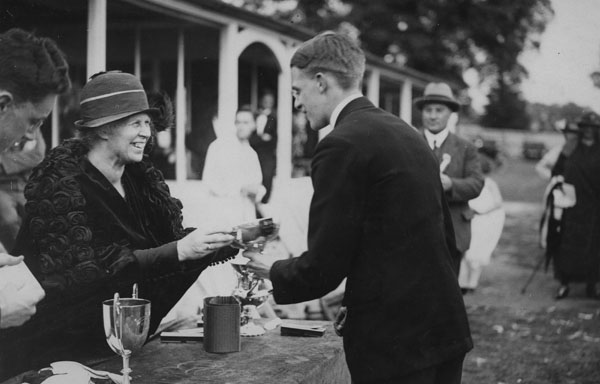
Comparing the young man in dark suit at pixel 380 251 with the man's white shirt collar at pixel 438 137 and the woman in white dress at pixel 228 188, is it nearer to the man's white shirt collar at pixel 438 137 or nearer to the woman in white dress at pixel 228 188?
the woman in white dress at pixel 228 188

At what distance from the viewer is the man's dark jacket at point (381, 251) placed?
246 centimetres

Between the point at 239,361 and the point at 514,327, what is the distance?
14.7 feet

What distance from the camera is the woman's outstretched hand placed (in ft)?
9.95

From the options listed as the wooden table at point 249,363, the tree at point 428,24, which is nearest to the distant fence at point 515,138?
the tree at point 428,24

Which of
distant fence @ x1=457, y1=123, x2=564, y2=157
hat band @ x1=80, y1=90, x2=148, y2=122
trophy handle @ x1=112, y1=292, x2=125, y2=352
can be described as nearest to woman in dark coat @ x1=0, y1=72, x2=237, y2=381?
hat band @ x1=80, y1=90, x2=148, y2=122

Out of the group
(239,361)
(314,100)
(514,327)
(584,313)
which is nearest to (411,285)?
(314,100)

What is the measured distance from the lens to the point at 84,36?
5.46 meters

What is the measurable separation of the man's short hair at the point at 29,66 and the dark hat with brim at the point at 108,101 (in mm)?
197

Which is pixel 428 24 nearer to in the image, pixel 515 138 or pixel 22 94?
pixel 22 94

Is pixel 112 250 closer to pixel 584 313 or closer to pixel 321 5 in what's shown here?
pixel 584 313

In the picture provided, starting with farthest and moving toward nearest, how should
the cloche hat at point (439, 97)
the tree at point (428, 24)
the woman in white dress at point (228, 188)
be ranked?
the tree at point (428, 24), the cloche hat at point (439, 97), the woman in white dress at point (228, 188)

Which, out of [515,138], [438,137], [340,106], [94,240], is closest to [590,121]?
[438,137]

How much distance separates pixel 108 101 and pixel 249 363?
130 cm

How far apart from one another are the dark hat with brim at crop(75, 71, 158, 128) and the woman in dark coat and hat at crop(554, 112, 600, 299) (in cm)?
671
